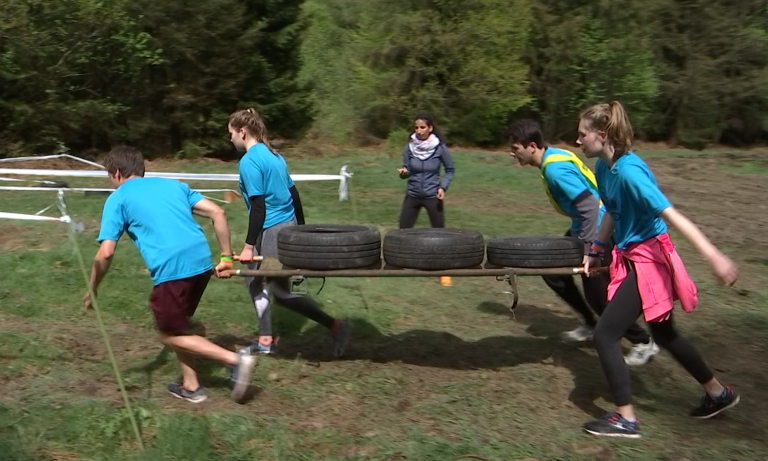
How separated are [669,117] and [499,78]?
7.78m

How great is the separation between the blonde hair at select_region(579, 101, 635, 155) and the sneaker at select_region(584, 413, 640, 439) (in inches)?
59.4

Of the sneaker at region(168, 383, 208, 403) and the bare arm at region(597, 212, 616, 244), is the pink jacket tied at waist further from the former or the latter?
the sneaker at region(168, 383, 208, 403)

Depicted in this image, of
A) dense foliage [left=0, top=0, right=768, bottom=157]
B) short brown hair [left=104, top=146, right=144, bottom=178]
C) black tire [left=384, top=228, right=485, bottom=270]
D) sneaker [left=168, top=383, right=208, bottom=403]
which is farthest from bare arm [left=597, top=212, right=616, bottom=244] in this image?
dense foliage [left=0, top=0, right=768, bottom=157]

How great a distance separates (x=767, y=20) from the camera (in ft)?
97.7

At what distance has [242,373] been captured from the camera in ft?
15.2

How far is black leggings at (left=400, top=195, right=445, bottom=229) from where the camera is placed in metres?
8.06

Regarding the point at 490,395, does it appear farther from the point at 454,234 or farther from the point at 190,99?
the point at 190,99

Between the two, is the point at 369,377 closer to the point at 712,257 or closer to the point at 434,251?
the point at 434,251

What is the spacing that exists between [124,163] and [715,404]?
3.84 m

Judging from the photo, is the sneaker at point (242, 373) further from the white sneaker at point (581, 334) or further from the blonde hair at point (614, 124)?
the white sneaker at point (581, 334)

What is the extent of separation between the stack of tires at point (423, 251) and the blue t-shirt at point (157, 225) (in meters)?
0.69

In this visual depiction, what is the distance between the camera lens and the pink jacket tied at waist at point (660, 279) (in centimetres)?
433

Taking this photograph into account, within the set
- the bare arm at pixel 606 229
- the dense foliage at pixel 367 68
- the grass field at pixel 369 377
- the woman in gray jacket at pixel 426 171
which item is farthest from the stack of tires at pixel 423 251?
the dense foliage at pixel 367 68

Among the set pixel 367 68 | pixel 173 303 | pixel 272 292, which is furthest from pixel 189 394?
pixel 367 68
